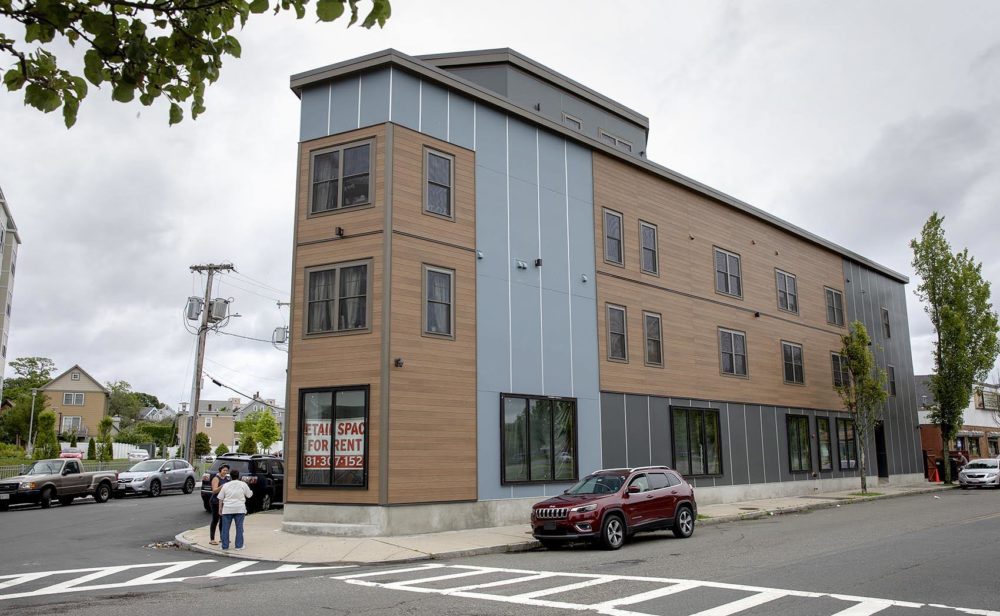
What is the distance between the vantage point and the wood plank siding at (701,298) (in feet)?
82.3

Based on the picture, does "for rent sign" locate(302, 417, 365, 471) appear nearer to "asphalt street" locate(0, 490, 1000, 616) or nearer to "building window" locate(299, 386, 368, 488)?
"building window" locate(299, 386, 368, 488)

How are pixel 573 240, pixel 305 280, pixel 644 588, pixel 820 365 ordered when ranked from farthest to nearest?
pixel 820 365 < pixel 573 240 < pixel 305 280 < pixel 644 588

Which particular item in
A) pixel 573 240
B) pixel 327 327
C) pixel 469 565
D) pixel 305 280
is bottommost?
pixel 469 565

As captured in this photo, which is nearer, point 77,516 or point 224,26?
point 224,26

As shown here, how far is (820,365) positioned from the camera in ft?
114

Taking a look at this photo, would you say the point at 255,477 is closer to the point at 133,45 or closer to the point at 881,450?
the point at 133,45

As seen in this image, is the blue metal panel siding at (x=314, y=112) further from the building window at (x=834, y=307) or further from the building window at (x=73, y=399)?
the building window at (x=73, y=399)

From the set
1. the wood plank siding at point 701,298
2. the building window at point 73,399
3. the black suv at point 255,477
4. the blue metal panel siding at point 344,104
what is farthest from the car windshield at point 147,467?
the building window at point 73,399

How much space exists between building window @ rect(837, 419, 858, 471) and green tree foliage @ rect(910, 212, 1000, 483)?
27.9 ft

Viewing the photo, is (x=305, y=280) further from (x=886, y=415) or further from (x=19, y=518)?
(x=886, y=415)

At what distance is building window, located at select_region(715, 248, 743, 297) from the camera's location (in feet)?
97.4

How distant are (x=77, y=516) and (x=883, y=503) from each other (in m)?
26.9

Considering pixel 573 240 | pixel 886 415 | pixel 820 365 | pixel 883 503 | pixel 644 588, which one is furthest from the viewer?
pixel 886 415

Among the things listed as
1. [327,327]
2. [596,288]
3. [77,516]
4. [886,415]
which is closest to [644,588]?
[327,327]
